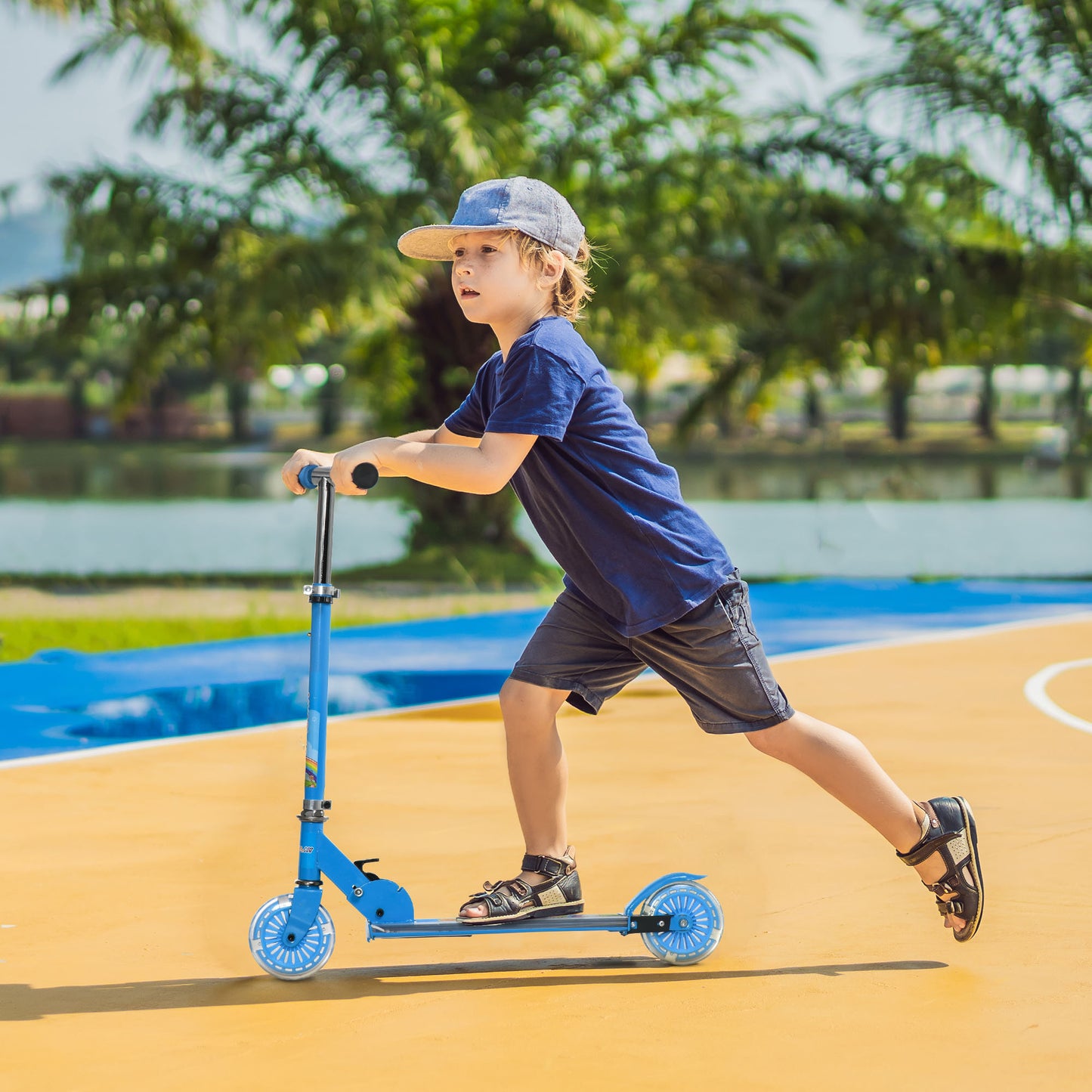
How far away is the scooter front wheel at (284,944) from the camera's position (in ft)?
12.8

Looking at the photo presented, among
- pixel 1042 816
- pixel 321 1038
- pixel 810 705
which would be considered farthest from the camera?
pixel 810 705

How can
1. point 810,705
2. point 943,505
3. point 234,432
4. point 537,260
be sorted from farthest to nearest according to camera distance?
1. point 234,432
2. point 943,505
3. point 810,705
4. point 537,260

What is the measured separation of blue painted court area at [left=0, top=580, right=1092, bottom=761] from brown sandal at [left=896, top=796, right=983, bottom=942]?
13.5 ft

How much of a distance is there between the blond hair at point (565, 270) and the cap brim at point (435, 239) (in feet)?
0.22

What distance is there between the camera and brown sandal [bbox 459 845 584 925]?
405 centimetres

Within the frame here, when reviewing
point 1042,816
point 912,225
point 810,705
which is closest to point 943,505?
point 912,225

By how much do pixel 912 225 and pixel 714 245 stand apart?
199 centimetres

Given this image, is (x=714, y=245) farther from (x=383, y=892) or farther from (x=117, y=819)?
(x=383, y=892)

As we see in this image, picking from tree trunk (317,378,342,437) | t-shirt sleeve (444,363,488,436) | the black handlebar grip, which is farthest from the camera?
tree trunk (317,378,342,437)

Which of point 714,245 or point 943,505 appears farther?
point 943,505

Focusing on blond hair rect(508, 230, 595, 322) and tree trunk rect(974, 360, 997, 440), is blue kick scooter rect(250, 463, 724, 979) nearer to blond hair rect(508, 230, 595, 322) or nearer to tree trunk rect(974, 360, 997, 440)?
blond hair rect(508, 230, 595, 322)

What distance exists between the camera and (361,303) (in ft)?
49.3

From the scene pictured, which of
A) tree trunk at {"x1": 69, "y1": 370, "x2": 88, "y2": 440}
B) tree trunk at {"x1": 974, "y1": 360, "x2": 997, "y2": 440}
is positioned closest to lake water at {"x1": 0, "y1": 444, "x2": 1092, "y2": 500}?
tree trunk at {"x1": 69, "y1": 370, "x2": 88, "y2": 440}

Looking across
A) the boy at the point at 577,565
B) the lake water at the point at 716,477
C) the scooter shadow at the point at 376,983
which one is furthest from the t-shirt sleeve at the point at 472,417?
the lake water at the point at 716,477
